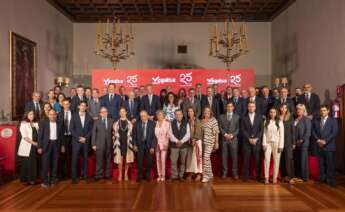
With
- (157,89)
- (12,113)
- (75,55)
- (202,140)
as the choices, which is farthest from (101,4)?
(202,140)

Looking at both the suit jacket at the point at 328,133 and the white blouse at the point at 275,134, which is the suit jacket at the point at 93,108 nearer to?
the white blouse at the point at 275,134

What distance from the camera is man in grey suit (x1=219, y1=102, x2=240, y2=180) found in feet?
23.3

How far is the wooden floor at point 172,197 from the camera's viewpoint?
17.1 ft

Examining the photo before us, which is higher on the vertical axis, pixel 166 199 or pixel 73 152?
pixel 73 152

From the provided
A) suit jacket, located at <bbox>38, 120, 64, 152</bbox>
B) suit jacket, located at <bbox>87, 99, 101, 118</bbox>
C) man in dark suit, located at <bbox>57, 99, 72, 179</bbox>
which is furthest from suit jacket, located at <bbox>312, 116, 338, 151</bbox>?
suit jacket, located at <bbox>38, 120, 64, 152</bbox>

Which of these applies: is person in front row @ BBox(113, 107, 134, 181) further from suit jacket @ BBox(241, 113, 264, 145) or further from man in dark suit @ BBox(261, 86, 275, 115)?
man in dark suit @ BBox(261, 86, 275, 115)

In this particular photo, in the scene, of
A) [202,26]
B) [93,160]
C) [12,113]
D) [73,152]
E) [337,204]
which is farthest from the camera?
[202,26]

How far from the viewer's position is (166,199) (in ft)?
18.5

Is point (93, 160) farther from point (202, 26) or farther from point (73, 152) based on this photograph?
point (202, 26)

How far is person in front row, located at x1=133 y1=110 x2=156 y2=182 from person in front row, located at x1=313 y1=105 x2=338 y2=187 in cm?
331

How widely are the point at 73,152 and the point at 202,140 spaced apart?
2670mm

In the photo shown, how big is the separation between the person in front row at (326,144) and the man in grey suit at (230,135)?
1.58 meters

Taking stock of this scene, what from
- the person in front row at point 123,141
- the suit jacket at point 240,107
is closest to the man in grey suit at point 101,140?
the person in front row at point 123,141

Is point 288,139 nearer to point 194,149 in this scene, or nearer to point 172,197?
point 194,149
